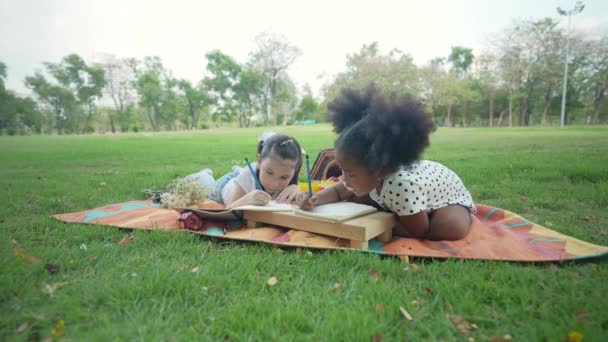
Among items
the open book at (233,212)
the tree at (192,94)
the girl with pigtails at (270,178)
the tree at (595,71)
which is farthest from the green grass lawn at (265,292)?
the tree at (192,94)

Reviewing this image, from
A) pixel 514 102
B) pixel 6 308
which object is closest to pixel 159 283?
pixel 6 308

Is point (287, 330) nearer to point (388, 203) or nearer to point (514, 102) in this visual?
point (388, 203)

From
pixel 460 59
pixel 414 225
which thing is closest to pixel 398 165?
pixel 414 225

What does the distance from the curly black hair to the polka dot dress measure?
0.15m

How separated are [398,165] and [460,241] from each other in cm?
94

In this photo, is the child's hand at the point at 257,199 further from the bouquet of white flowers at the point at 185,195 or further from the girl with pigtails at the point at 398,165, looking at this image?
the bouquet of white flowers at the point at 185,195

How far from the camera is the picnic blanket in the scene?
2.40 m

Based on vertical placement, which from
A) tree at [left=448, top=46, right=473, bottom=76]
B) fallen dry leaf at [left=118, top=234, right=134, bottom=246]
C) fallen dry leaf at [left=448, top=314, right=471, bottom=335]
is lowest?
fallen dry leaf at [left=448, top=314, right=471, bottom=335]

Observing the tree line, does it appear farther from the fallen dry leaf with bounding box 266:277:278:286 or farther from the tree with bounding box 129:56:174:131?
the fallen dry leaf with bounding box 266:277:278:286

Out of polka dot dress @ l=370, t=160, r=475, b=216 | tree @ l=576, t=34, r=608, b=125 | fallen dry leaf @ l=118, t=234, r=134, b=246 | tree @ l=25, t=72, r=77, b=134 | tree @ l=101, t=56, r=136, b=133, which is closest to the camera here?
polka dot dress @ l=370, t=160, r=475, b=216

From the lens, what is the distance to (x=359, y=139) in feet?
7.79

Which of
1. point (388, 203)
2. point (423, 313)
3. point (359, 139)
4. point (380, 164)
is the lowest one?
point (423, 313)

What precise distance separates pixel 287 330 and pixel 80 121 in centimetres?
6526

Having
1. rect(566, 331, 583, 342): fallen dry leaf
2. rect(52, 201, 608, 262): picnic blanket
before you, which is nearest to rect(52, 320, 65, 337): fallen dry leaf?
rect(52, 201, 608, 262): picnic blanket
